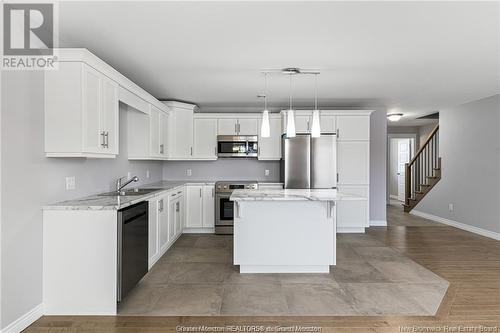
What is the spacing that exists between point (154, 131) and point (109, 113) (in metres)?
1.63

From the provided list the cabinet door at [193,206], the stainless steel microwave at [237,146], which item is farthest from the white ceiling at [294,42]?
the cabinet door at [193,206]

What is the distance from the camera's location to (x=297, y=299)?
2.95m

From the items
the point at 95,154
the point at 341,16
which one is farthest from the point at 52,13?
the point at 341,16

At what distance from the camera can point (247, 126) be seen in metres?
5.98

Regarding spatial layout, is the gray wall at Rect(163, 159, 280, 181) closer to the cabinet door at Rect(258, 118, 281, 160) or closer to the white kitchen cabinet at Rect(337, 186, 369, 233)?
the cabinet door at Rect(258, 118, 281, 160)

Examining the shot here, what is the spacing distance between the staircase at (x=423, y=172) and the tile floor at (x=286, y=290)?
4.24 m

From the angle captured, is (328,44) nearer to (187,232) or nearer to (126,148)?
(126,148)

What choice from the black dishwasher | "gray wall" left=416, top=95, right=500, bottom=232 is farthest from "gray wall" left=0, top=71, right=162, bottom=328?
"gray wall" left=416, top=95, right=500, bottom=232

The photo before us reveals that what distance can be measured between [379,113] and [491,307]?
4.26 metres

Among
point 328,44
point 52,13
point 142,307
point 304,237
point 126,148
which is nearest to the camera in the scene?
point 52,13

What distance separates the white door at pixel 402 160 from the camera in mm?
10430

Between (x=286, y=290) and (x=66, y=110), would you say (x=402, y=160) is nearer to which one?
(x=286, y=290)

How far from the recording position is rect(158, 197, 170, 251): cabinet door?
4082 millimetres

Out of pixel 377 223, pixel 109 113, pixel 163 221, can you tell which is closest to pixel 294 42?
pixel 109 113
